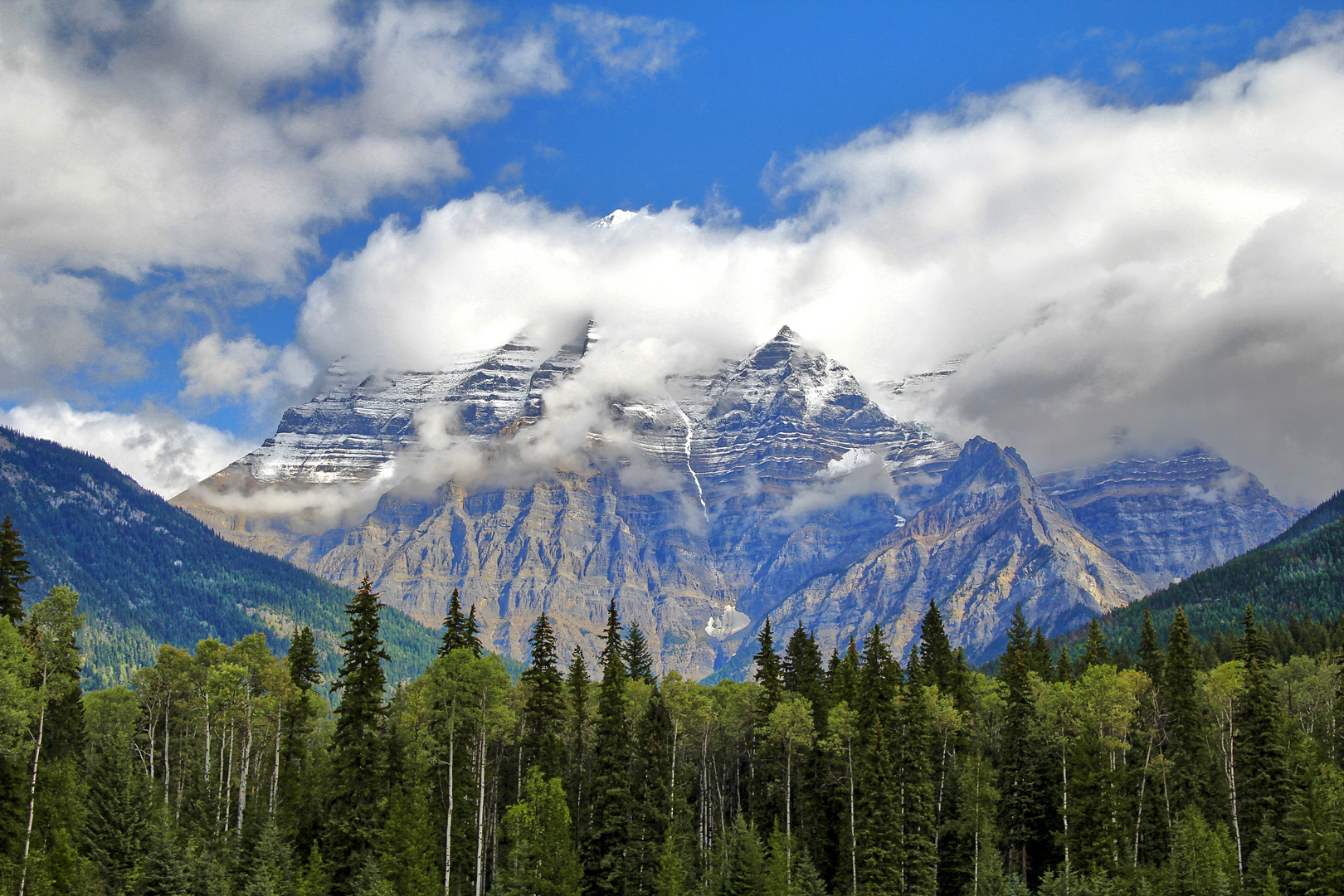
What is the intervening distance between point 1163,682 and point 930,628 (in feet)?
92.8

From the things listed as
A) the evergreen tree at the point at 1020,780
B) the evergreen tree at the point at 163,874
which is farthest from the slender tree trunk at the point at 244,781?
the evergreen tree at the point at 1020,780

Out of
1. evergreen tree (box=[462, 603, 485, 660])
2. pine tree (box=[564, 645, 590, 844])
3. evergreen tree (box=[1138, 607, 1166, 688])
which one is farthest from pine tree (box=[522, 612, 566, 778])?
evergreen tree (box=[1138, 607, 1166, 688])

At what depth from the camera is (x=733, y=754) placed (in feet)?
376

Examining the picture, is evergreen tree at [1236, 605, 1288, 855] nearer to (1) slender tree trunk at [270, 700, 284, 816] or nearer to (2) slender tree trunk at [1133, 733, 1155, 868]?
(2) slender tree trunk at [1133, 733, 1155, 868]

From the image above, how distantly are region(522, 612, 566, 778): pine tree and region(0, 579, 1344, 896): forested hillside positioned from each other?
0.31 metres

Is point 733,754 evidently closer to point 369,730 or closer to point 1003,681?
point 1003,681

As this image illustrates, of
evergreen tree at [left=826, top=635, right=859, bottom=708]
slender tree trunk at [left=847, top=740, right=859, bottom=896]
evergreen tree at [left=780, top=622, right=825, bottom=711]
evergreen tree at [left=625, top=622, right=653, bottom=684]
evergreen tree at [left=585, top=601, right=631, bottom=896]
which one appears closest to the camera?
evergreen tree at [left=585, top=601, right=631, bottom=896]

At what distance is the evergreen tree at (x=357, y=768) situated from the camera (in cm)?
7438

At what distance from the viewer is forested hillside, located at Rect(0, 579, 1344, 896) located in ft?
240

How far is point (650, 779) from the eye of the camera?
90.0m

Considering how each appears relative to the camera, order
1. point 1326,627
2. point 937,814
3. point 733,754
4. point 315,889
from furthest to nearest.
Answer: point 1326,627 < point 733,754 < point 937,814 < point 315,889

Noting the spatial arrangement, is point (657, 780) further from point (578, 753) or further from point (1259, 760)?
point (1259, 760)

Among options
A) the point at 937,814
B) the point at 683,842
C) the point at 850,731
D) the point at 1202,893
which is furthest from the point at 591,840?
the point at 1202,893

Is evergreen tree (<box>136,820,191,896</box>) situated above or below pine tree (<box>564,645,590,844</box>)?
below
